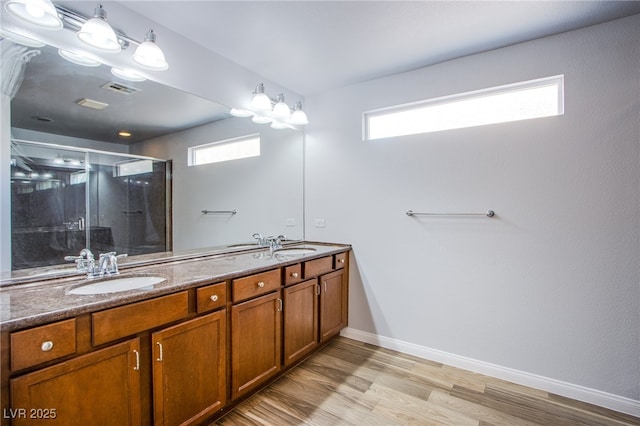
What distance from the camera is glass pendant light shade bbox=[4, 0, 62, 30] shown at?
133 centimetres

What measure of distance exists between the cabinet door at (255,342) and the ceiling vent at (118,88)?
1.47 meters

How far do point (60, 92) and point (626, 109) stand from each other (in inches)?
130

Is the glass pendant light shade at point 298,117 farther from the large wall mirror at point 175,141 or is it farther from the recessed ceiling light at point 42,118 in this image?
the recessed ceiling light at point 42,118

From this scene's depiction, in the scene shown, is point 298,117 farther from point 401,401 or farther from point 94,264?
point 401,401

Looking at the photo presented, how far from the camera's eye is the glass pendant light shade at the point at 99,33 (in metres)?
1.50

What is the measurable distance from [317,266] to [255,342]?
785 millimetres

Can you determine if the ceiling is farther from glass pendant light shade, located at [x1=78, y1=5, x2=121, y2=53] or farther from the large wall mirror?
the large wall mirror

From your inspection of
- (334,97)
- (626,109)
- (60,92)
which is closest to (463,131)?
(626,109)

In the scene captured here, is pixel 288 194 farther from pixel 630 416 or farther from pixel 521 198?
pixel 630 416

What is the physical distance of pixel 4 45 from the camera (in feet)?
4.47


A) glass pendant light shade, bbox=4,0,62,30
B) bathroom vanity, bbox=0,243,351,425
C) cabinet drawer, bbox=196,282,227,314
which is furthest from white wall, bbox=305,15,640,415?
glass pendant light shade, bbox=4,0,62,30

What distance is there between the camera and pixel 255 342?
1.90 metres

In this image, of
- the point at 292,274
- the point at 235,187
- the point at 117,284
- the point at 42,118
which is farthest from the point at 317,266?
the point at 42,118

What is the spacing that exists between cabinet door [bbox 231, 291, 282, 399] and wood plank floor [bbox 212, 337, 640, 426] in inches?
6.8
